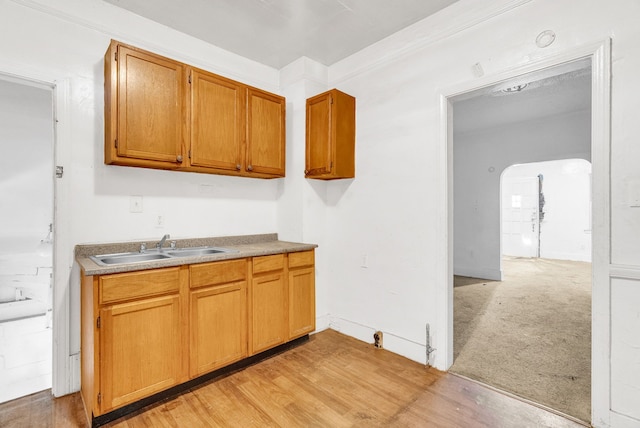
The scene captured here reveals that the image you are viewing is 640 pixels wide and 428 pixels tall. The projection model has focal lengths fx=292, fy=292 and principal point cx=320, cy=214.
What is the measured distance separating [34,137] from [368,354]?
4608 mm

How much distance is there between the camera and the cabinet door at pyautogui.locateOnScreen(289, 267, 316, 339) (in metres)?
2.68

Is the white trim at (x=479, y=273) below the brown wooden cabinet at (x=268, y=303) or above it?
below

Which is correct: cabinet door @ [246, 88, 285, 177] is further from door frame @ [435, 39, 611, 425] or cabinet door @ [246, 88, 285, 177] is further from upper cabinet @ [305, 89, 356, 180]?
door frame @ [435, 39, 611, 425]

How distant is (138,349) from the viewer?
180cm

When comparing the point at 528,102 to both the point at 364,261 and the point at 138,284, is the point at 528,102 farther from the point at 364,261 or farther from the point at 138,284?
the point at 138,284

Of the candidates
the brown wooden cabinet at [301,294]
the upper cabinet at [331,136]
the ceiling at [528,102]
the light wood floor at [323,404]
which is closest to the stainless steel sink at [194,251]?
the brown wooden cabinet at [301,294]

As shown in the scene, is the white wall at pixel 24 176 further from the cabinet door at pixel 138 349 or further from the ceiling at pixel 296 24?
the cabinet door at pixel 138 349

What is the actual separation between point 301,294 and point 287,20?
2394 millimetres

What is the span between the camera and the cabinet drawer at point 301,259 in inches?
106

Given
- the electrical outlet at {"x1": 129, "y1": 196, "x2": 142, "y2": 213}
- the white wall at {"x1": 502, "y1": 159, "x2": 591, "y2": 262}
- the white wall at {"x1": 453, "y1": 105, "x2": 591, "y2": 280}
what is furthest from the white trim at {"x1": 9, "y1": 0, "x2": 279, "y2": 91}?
the white wall at {"x1": 502, "y1": 159, "x2": 591, "y2": 262}

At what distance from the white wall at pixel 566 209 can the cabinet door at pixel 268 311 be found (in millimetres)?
7977

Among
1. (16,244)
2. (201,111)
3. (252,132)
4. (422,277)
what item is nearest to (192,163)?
(201,111)

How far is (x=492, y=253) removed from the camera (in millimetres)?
5379

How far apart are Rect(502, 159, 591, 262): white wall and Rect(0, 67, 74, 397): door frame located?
30.9 feet
